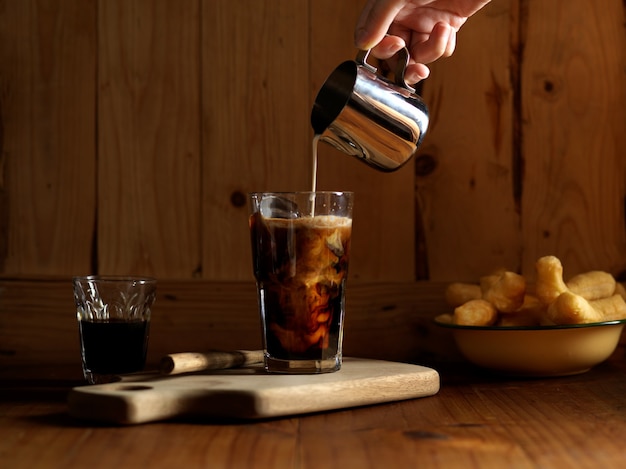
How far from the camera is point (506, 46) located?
1.42 meters

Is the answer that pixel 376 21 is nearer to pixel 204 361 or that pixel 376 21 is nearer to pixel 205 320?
pixel 204 361

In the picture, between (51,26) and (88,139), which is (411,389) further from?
(51,26)

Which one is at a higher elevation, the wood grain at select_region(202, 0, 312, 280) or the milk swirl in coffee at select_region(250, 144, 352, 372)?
the wood grain at select_region(202, 0, 312, 280)

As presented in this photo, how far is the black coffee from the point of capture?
1.09 meters

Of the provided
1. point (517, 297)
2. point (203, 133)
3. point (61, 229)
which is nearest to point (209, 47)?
point (203, 133)

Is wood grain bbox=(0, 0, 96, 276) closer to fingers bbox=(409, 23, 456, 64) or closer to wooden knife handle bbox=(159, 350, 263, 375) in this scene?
wooden knife handle bbox=(159, 350, 263, 375)

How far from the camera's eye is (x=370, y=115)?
3.47ft

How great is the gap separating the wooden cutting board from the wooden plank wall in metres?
0.39

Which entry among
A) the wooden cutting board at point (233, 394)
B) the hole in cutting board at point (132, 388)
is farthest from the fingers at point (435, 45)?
the hole in cutting board at point (132, 388)

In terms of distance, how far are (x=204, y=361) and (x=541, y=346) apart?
1.48 feet

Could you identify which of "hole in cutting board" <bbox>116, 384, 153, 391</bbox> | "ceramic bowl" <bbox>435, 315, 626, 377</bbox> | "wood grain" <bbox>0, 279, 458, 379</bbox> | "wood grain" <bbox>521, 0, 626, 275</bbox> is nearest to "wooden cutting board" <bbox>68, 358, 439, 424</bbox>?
"hole in cutting board" <bbox>116, 384, 153, 391</bbox>

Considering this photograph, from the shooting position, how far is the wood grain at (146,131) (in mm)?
1403

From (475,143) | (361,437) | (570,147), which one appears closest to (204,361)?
(361,437)

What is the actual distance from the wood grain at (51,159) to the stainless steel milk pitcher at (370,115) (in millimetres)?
467
